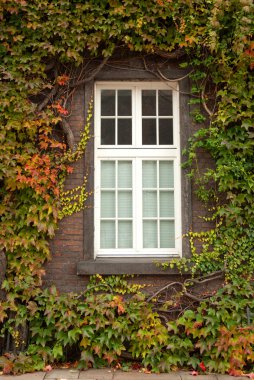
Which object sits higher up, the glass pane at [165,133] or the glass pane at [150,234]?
the glass pane at [165,133]

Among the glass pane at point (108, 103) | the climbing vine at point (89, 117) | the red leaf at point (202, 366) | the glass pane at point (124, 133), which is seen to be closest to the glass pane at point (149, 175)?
the glass pane at point (124, 133)

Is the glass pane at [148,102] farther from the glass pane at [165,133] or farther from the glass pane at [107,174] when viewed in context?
the glass pane at [107,174]

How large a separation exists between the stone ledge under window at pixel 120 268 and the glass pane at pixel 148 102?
6.39 ft

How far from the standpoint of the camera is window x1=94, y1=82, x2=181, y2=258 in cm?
625

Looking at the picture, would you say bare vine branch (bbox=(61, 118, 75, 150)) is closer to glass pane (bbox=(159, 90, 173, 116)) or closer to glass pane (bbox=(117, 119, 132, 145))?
glass pane (bbox=(117, 119, 132, 145))

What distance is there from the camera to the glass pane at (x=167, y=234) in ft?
20.5

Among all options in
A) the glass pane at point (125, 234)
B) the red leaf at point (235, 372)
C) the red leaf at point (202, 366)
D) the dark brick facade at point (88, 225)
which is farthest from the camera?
the glass pane at point (125, 234)

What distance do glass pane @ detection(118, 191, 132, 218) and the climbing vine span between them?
50cm

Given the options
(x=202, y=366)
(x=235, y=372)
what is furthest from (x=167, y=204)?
(x=235, y=372)

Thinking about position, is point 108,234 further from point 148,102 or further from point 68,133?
point 148,102

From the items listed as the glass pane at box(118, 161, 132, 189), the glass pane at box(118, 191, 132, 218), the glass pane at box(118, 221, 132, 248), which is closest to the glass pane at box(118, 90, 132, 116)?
the glass pane at box(118, 161, 132, 189)

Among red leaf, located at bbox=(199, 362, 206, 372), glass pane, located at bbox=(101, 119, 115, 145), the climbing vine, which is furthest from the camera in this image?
glass pane, located at bbox=(101, 119, 115, 145)

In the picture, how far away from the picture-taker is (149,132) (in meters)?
6.38

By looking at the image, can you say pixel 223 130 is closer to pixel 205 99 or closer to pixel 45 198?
pixel 205 99
